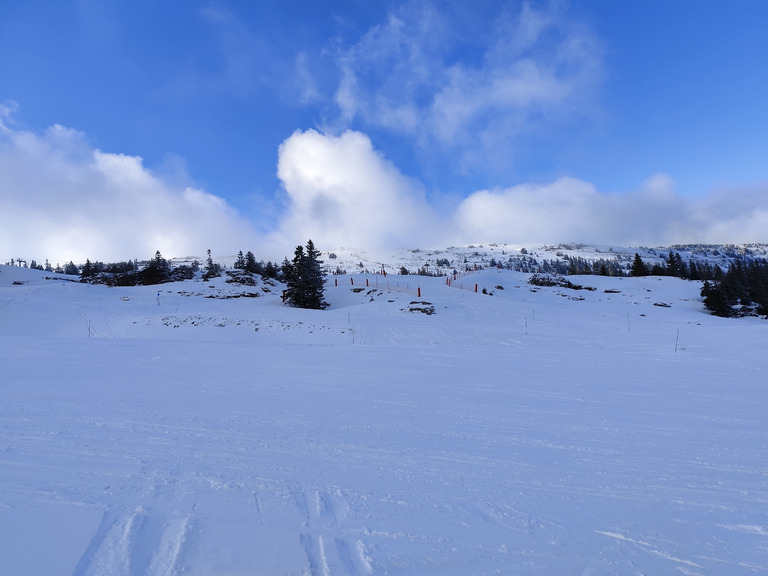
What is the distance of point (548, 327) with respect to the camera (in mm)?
21391

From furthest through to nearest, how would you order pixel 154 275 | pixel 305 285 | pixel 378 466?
pixel 154 275 → pixel 305 285 → pixel 378 466

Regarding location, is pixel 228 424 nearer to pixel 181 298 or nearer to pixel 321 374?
pixel 321 374

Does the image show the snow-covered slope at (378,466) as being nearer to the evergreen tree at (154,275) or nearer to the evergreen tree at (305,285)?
the evergreen tree at (305,285)

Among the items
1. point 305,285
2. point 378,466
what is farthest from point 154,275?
point 378,466

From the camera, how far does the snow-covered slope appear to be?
286cm

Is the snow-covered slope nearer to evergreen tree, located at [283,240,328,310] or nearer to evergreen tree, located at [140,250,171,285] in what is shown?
evergreen tree, located at [283,240,328,310]

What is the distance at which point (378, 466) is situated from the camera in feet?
14.2

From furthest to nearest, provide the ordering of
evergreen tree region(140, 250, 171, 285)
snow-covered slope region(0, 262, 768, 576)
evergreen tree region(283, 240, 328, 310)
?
evergreen tree region(140, 250, 171, 285)
evergreen tree region(283, 240, 328, 310)
snow-covered slope region(0, 262, 768, 576)

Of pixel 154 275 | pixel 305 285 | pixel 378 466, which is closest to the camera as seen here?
pixel 378 466

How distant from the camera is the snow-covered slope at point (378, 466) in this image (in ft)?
9.38

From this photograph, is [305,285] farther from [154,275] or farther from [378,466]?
[154,275]

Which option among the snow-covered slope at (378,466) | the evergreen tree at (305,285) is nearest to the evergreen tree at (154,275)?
the evergreen tree at (305,285)

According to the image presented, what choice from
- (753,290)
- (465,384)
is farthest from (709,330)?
(753,290)

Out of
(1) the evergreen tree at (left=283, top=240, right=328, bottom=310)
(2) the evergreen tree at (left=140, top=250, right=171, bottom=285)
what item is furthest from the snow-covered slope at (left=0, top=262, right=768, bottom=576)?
(2) the evergreen tree at (left=140, top=250, right=171, bottom=285)
